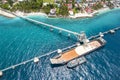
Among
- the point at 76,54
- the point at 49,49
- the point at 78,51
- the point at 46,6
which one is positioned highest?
the point at 46,6

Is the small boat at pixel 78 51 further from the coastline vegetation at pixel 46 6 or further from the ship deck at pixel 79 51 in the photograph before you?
the coastline vegetation at pixel 46 6

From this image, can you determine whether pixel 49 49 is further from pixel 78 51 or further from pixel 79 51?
pixel 79 51

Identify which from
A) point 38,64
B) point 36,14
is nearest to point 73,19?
point 36,14

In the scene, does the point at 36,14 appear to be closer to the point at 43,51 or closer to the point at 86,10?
the point at 86,10

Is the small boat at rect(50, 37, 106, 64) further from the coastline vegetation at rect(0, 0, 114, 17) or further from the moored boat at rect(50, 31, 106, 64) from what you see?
the coastline vegetation at rect(0, 0, 114, 17)

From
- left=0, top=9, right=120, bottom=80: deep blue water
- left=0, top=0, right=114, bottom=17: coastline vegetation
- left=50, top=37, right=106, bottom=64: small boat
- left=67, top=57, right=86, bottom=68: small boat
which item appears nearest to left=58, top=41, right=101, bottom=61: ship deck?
left=50, top=37, right=106, bottom=64: small boat

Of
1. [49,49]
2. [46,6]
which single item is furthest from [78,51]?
[46,6]

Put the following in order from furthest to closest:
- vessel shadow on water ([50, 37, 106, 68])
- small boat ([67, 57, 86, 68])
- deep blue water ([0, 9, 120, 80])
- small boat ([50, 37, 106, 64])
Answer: small boat ([50, 37, 106, 64]) < vessel shadow on water ([50, 37, 106, 68]) < small boat ([67, 57, 86, 68]) < deep blue water ([0, 9, 120, 80])
